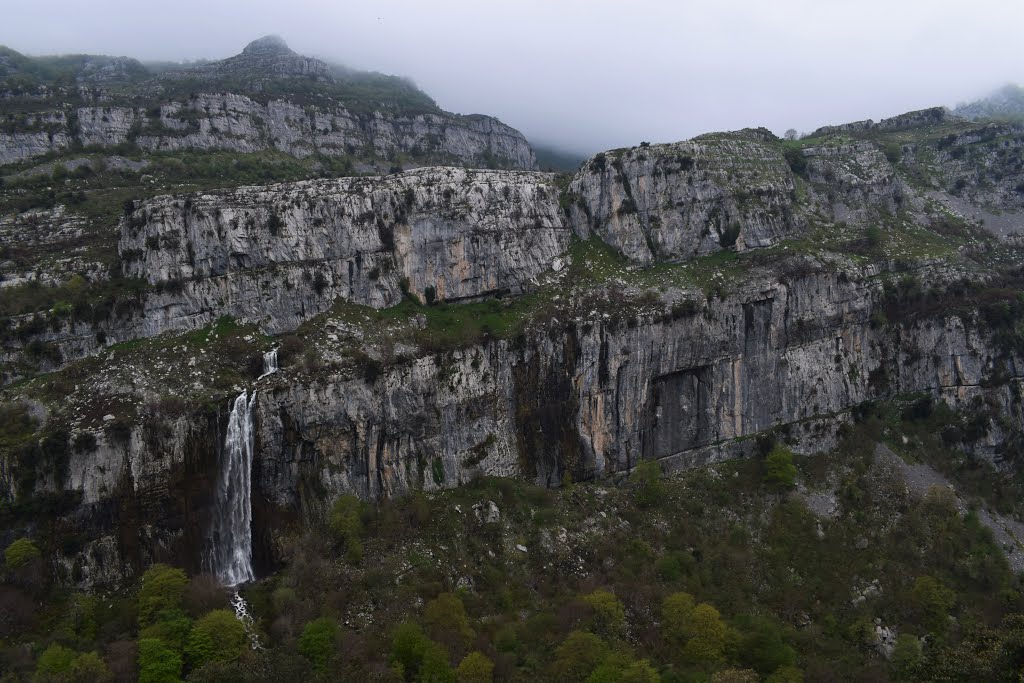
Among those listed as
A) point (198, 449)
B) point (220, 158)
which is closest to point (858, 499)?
point (198, 449)

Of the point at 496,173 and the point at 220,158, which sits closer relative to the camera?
the point at 496,173

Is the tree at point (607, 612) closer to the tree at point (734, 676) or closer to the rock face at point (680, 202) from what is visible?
the tree at point (734, 676)

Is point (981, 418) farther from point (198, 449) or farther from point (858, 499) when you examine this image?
point (198, 449)

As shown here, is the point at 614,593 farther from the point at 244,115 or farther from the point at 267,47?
the point at 267,47

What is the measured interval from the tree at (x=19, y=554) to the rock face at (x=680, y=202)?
62.1 metres

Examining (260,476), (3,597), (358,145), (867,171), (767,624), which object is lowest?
(767,624)

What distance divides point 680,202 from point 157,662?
224ft

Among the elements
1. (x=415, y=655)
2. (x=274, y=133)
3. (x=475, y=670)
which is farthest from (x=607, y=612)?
(x=274, y=133)

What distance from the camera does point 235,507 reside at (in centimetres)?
5353

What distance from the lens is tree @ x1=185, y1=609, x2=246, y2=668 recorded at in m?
42.3

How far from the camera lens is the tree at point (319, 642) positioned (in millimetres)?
42531

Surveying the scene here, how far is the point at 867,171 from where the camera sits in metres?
88.3

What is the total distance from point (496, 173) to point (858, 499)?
51.9 metres

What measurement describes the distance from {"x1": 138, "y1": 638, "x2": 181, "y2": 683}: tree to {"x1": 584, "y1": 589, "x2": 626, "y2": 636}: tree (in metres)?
28.8
